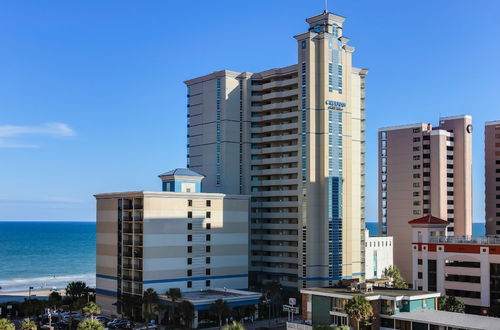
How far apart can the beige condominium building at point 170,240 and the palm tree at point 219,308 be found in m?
13.3

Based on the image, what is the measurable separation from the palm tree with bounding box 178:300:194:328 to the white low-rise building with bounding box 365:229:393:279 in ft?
169

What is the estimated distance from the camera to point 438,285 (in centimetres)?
10675

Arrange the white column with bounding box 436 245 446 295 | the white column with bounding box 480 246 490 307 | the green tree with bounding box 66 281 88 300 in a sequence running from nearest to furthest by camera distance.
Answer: the white column with bounding box 480 246 490 307 → the green tree with bounding box 66 281 88 300 → the white column with bounding box 436 245 446 295

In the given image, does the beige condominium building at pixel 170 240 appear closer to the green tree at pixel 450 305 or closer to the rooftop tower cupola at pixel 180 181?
the rooftop tower cupola at pixel 180 181

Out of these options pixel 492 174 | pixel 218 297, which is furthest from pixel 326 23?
pixel 492 174

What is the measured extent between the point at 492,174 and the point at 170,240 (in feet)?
A: 304

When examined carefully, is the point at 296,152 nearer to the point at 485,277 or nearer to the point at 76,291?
the point at 485,277

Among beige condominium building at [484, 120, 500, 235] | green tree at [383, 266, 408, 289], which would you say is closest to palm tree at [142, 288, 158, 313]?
green tree at [383, 266, 408, 289]

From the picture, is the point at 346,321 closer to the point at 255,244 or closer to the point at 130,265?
the point at 130,265

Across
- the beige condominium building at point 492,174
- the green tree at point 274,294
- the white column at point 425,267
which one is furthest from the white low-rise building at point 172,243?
the beige condominium building at point 492,174

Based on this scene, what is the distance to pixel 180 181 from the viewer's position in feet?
358

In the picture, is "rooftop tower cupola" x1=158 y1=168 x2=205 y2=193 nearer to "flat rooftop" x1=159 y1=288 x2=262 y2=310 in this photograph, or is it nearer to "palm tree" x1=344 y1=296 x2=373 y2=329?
"flat rooftop" x1=159 y1=288 x2=262 y2=310

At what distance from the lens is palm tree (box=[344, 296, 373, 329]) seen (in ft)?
218

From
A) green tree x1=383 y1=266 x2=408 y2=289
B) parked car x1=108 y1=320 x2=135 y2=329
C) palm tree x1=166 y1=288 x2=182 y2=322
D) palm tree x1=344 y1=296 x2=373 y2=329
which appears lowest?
parked car x1=108 y1=320 x2=135 y2=329
